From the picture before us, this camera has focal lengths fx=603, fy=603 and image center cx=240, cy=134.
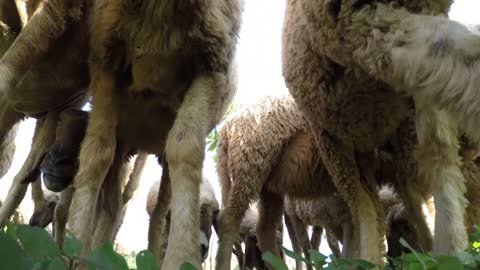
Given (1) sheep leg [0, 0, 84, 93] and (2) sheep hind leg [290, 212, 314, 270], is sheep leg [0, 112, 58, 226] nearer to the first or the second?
(1) sheep leg [0, 0, 84, 93]

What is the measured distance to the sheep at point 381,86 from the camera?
2607 mm

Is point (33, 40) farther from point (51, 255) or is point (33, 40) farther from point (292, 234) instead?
point (292, 234)

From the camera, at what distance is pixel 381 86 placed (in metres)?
4.39

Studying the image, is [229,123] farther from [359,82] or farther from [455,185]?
[455,185]

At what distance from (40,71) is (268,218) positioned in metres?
3.54

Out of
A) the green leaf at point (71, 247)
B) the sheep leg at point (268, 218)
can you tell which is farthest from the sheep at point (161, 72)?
the sheep leg at point (268, 218)

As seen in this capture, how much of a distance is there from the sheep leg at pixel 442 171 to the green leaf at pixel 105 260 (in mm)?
2540

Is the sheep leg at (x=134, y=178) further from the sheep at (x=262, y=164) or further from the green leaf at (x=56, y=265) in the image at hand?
the green leaf at (x=56, y=265)

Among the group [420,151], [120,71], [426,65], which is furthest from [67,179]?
[426,65]

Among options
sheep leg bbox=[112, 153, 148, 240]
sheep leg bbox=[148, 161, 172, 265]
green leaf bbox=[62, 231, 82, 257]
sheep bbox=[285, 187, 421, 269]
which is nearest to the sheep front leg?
sheep leg bbox=[148, 161, 172, 265]

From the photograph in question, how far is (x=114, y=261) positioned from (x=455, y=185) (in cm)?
287

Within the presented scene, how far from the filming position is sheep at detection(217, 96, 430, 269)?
6.09 metres

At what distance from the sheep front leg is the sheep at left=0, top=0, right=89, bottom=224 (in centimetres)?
39

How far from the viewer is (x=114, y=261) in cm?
157
